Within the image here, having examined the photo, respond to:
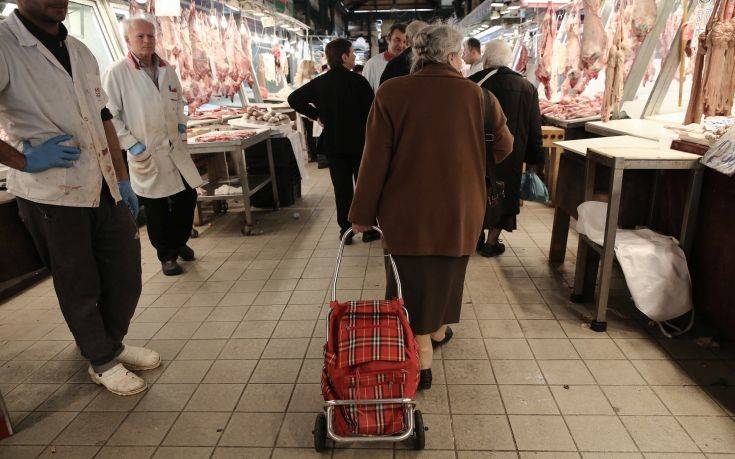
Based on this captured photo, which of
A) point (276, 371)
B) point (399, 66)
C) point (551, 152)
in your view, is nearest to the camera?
point (276, 371)

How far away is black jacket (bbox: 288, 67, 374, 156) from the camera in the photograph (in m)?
4.54

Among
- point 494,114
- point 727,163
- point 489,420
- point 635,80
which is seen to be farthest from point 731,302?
point 635,80

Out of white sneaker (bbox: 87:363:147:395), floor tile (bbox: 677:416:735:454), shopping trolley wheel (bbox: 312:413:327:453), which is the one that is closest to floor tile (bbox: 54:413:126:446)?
white sneaker (bbox: 87:363:147:395)

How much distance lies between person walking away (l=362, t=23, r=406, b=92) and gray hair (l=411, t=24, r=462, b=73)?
Answer: 125 inches

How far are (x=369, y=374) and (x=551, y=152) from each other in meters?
5.16

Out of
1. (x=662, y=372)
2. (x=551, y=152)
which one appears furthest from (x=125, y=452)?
(x=551, y=152)

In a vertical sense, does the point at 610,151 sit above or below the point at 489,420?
above

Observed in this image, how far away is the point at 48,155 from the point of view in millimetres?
2229

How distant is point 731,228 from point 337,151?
3.19m

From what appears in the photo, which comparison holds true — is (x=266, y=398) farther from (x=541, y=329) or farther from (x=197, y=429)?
(x=541, y=329)

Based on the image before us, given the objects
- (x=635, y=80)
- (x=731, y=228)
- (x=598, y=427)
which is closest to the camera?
(x=598, y=427)

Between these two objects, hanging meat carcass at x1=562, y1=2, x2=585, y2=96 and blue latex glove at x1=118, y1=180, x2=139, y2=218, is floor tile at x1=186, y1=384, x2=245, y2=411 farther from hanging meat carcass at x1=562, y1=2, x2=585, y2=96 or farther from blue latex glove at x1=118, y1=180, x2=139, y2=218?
hanging meat carcass at x1=562, y1=2, x2=585, y2=96

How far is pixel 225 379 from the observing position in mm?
2783

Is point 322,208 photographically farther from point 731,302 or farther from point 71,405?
point 731,302
